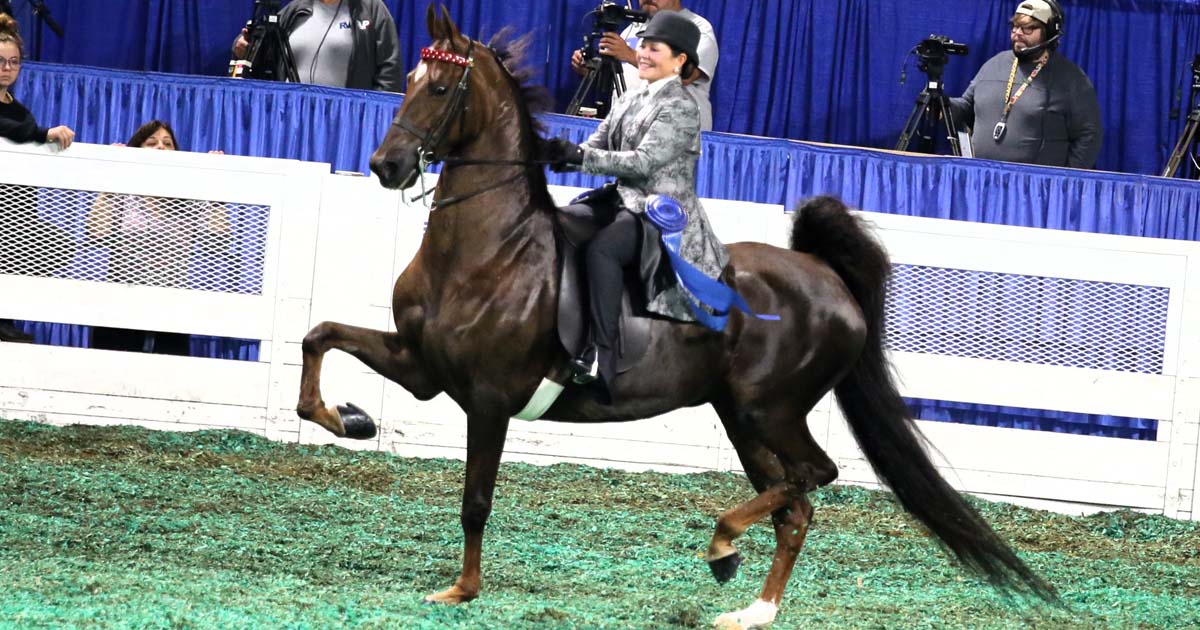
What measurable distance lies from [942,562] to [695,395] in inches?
69.1

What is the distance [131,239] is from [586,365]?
395 centimetres

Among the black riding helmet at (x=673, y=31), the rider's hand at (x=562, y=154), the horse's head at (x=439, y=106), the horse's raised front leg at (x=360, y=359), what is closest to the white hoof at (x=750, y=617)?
the horse's raised front leg at (x=360, y=359)

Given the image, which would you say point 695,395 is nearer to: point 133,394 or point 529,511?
point 529,511

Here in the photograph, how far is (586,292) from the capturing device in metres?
4.72

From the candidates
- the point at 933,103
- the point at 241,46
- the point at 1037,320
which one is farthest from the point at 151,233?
the point at 933,103

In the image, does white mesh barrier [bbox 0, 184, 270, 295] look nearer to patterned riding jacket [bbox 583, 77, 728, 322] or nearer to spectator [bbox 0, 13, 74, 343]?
spectator [bbox 0, 13, 74, 343]

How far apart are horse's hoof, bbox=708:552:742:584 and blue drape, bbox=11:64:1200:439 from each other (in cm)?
350

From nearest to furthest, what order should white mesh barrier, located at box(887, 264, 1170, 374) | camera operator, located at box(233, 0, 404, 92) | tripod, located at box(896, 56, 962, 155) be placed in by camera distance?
white mesh barrier, located at box(887, 264, 1170, 374)
camera operator, located at box(233, 0, 404, 92)
tripod, located at box(896, 56, 962, 155)

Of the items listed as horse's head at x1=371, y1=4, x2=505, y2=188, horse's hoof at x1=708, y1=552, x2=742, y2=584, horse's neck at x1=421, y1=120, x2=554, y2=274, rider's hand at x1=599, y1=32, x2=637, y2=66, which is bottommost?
horse's hoof at x1=708, y1=552, x2=742, y2=584

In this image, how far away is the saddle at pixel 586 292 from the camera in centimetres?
464

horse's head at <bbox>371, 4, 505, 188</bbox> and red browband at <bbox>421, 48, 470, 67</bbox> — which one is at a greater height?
red browband at <bbox>421, 48, 470, 67</bbox>

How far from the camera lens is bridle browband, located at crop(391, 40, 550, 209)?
4.44 metres

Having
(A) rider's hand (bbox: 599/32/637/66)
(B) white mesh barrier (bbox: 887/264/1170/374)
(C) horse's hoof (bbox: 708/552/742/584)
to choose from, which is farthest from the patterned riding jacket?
(A) rider's hand (bbox: 599/32/637/66)

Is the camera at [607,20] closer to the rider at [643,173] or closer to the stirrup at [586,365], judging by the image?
the rider at [643,173]
